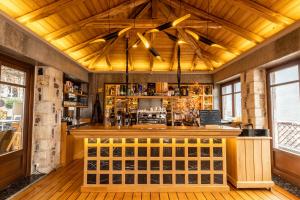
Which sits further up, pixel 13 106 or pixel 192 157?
pixel 13 106

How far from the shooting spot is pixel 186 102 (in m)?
8.26

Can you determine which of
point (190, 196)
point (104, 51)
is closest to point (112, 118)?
point (104, 51)

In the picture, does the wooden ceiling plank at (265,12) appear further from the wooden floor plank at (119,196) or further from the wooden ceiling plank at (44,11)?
the wooden floor plank at (119,196)

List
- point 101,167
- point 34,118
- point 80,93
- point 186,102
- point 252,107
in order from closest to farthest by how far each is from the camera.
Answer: point 101,167 < point 34,118 < point 252,107 < point 80,93 < point 186,102

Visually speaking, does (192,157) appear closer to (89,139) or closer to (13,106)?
(89,139)

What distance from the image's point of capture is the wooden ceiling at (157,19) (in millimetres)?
3844

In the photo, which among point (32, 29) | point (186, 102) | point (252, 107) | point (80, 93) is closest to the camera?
point (32, 29)

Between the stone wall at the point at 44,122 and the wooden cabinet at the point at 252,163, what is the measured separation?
4387mm

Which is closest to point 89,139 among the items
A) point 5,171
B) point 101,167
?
point 101,167

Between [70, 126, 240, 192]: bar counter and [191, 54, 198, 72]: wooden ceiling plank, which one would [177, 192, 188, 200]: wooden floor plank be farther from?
[191, 54, 198, 72]: wooden ceiling plank

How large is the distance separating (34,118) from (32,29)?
212cm

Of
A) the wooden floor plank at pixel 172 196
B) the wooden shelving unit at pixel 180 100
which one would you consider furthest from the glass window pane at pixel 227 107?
the wooden floor plank at pixel 172 196

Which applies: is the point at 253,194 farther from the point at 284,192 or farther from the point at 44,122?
the point at 44,122

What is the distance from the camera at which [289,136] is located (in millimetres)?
4801
